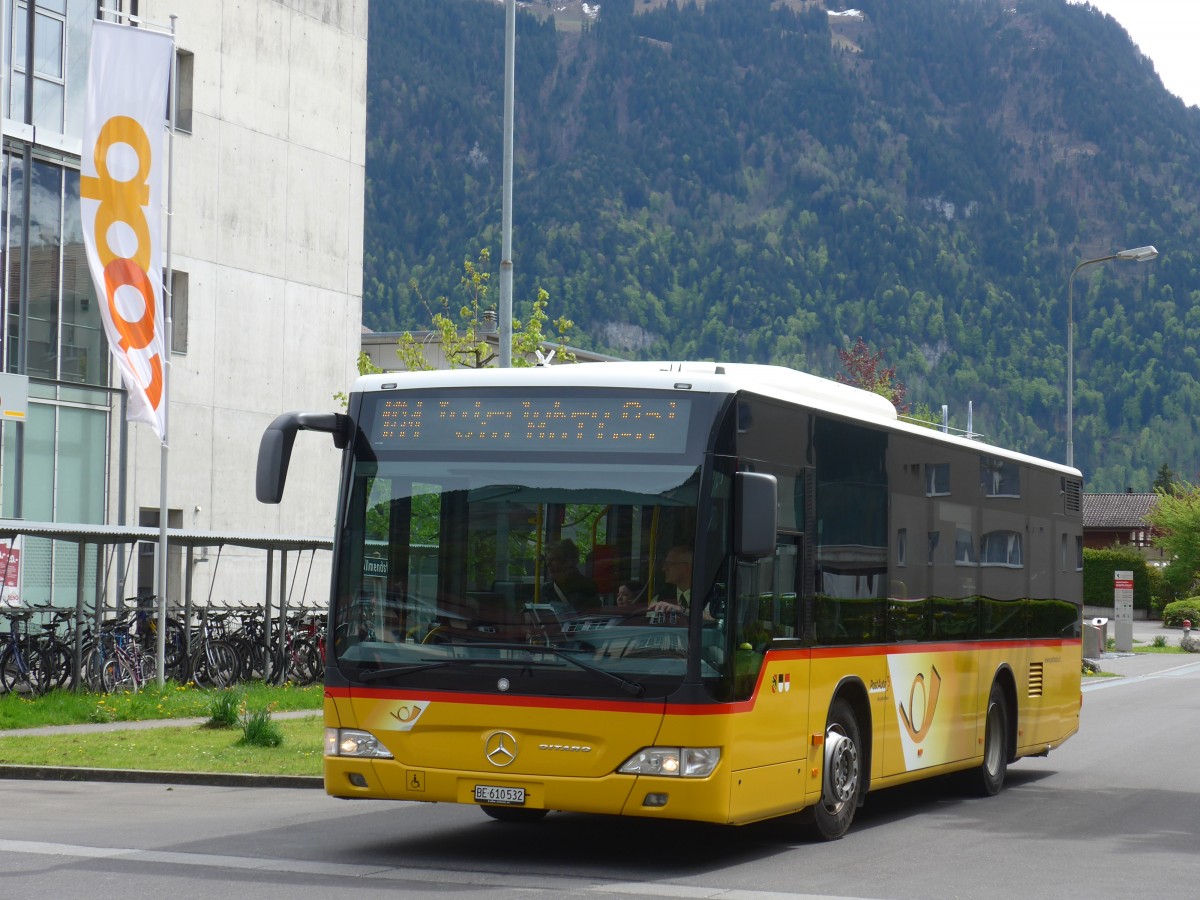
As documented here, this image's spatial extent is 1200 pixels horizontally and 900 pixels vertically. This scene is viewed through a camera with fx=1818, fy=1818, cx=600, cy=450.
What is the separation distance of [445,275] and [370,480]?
188140mm

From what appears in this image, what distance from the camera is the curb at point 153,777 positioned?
15211mm

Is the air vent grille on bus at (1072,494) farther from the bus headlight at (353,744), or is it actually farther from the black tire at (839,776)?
the bus headlight at (353,744)

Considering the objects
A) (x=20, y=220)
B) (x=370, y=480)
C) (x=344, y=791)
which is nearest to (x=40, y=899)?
(x=344, y=791)

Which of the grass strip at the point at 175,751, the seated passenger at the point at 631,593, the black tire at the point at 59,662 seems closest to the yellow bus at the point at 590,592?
the seated passenger at the point at 631,593

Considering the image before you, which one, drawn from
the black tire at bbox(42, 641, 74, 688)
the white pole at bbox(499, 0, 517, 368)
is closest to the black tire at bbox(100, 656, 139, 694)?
the black tire at bbox(42, 641, 74, 688)

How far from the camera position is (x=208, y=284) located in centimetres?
3662

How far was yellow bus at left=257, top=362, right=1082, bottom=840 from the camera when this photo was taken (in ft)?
32.5

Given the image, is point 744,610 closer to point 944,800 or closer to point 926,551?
point 926,551

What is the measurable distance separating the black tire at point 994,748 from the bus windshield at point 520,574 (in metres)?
5.87

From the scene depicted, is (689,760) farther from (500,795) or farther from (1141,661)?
(1141,661)

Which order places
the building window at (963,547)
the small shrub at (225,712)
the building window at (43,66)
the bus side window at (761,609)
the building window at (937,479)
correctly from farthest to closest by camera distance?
the building window at (43,66)
the small shrub at (225,712)
the building window at (963,547)
the building window at (937,479)
the bus side window at (761,609)

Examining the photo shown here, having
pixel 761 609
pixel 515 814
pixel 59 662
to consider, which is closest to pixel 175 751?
pixel 515 814

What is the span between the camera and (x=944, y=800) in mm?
15000

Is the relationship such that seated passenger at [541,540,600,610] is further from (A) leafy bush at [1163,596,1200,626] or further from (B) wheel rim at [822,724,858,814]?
(A) leafy bush at [1163,596,1200,626]
